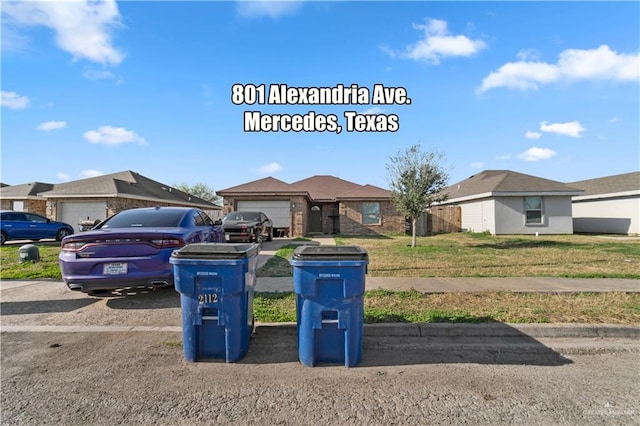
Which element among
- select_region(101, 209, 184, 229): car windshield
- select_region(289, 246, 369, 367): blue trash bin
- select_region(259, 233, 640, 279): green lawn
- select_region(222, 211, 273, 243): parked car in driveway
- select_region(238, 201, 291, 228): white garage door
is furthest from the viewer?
select_region(238, 201, 291, 228): white garage door

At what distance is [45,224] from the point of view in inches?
647

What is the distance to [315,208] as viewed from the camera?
26500mm

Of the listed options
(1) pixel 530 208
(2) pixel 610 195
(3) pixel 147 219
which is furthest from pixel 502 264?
(2) pixel 610 195

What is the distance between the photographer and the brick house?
20438 mm

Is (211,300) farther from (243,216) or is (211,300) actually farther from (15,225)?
(15,225)

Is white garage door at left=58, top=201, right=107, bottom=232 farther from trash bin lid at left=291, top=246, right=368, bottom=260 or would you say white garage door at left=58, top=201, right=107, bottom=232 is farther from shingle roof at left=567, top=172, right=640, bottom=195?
shingle roof at left=567, top=172, right=640, bottom=195

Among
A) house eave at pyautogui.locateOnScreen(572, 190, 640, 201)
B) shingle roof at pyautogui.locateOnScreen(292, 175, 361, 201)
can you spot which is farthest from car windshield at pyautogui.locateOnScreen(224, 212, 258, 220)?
house eave at pyautogui.locateOnScreen(572, 190, 640, 201)

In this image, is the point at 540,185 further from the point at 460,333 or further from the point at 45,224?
the point at 45,224

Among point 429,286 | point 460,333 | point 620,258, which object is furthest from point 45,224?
point 620,258

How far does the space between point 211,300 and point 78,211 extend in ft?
72.7

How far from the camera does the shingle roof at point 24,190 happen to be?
995 inches

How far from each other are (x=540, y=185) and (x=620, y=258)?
38.7 ft

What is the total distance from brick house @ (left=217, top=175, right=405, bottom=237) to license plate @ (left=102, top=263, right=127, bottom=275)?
1518 cm

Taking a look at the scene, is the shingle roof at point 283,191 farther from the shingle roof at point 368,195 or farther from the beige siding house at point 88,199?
the beige siding house at point 88,199
